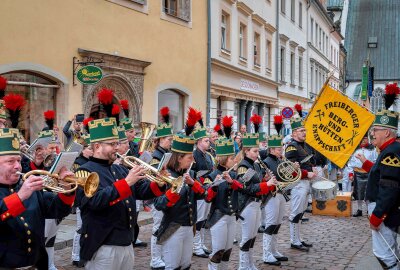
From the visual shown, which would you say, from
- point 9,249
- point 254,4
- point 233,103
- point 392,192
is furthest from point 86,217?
point 254,4

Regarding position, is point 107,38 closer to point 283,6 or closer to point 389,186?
point 389,186

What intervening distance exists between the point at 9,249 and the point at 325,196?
7732mm

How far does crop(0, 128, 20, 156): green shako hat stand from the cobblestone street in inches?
174

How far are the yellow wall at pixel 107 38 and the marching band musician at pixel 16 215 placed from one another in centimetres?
819

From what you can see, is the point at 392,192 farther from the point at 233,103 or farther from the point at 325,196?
the point at 233,103

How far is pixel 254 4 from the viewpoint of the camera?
2631cm

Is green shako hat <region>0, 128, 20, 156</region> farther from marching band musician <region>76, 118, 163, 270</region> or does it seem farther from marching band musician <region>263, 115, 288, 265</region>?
marching band musician <region>263, 115, 288, 265</region>

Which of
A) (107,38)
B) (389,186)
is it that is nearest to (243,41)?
(107,38)

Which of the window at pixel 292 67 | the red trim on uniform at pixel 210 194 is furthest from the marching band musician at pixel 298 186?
the window at pixel 292 67

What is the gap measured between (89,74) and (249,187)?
6.99 metres

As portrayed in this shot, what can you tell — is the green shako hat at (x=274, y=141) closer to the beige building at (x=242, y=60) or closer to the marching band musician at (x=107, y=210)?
the marching band musician at (x=107, y=210)

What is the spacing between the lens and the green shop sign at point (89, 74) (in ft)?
42.8

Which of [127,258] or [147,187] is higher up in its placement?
[147,187]

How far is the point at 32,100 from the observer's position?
1296cm
